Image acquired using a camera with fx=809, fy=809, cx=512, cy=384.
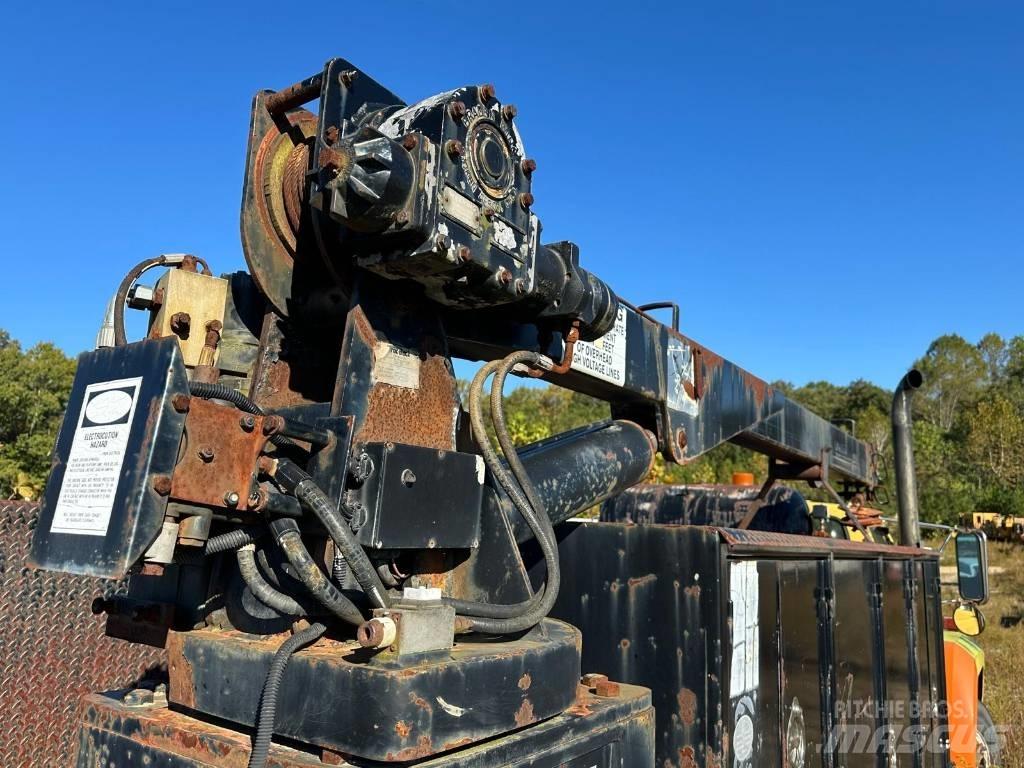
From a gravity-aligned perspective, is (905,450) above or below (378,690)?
above

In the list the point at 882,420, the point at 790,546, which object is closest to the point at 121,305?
the point at 790,546

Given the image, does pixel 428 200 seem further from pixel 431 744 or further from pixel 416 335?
pixel 431 744

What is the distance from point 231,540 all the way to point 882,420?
39.4 meters

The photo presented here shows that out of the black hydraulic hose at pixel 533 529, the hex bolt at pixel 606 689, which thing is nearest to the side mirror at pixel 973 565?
the hex bolt at pixel 606 689

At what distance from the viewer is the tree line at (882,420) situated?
67.8ft

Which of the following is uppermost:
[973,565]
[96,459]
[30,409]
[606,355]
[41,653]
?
[30,409]

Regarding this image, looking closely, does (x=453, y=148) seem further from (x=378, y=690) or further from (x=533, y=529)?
(x=378, y=690)

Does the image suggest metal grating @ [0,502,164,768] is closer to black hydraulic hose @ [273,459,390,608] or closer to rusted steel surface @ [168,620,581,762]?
rusted steel surface @ [168,620,581,762]

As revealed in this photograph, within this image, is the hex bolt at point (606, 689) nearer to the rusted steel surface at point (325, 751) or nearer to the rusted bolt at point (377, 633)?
the rusted steel surface at point (325, 751)

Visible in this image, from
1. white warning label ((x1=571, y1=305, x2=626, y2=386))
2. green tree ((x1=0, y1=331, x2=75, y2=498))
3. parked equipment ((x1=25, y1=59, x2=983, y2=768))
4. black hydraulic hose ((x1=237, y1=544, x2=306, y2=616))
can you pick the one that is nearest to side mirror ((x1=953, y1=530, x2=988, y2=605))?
parked equipment ((x1=25, y1=59, x2=983, y2=768))

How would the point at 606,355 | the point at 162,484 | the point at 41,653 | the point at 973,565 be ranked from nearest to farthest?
the point at 162,484 → the point at 606,355 → the point at 41,653 → the point at 973,565

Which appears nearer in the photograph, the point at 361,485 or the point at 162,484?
the point at 162,484

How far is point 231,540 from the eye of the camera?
1.59m

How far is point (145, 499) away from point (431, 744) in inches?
26.9
